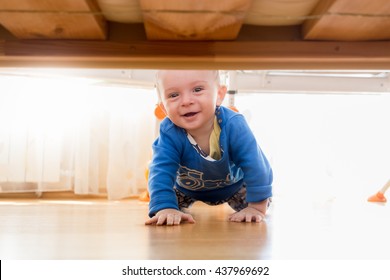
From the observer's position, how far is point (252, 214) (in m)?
1.10

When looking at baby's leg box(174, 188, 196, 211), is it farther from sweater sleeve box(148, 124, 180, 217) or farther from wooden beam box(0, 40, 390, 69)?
wooden beam box(0, 40, 390, 69)

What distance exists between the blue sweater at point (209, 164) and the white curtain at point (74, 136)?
2.97 ft

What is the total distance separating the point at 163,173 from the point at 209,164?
165 millimetres

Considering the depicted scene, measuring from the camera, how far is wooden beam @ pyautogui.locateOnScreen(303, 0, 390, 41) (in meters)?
0.50

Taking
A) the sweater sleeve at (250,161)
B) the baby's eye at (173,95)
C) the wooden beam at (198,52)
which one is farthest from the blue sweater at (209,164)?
the wooden beam at (198,52)

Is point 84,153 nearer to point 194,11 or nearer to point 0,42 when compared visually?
point 0,42

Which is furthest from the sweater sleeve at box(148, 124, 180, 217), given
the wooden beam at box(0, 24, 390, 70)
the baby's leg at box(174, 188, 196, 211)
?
the wooden beam at box(0, 24, 390, 70)

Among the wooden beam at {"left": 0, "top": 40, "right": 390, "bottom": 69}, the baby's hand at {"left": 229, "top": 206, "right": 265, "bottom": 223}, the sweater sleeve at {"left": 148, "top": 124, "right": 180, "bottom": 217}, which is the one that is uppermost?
the wooden beam at {"left": 0, "top": 40, "right": 390, "bottom": 69}

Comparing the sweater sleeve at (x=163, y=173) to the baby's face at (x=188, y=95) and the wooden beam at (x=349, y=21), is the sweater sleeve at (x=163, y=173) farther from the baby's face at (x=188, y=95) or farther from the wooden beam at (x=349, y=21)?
the wooden beam at (x=349, y=21)

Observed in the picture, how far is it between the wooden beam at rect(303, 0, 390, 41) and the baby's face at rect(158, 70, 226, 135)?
54cm

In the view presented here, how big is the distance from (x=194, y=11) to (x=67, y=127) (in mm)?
1728

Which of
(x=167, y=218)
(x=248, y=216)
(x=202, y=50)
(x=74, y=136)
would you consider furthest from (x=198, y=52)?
(x=74, y=136)

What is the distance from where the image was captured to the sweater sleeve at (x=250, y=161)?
113 cm

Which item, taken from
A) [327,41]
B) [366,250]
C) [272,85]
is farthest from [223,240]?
[272,85]
